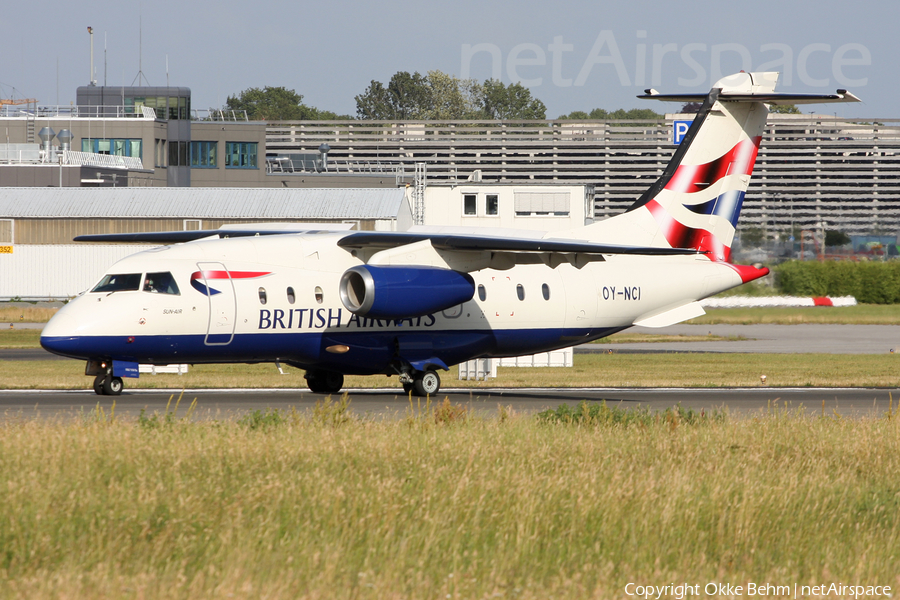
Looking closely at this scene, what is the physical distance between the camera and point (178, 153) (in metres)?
A: 86.2

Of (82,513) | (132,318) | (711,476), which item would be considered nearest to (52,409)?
(132,318)

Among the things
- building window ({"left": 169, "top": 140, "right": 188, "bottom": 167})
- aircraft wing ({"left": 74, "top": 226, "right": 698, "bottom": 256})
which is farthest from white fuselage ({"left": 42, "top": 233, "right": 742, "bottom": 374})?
building window ({"left": 169, "top": 140, "right": 188, "bottom": 167})

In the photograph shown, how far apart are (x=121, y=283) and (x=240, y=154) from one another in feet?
226

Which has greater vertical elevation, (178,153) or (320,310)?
(178,153)

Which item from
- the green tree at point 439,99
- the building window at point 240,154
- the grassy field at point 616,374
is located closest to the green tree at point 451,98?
the green tree at point 439,99

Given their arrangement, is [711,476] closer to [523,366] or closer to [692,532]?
[692,532]

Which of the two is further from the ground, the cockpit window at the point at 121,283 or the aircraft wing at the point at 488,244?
the aircraft wing at the point at 488,244

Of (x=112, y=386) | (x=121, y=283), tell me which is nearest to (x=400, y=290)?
(x=121, y=283)

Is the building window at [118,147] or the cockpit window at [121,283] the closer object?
the cockpit window at [121,283]

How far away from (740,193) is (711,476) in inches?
721

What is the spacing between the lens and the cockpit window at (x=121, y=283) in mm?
20375

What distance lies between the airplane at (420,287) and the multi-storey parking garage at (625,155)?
9237cm

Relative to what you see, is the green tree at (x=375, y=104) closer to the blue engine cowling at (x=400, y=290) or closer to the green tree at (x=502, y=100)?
the green tree at (x=502, y=100)

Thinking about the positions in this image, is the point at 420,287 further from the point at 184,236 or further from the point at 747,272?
the point at 747,272
